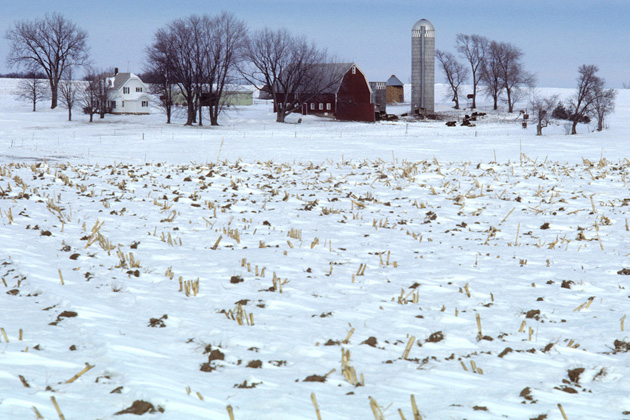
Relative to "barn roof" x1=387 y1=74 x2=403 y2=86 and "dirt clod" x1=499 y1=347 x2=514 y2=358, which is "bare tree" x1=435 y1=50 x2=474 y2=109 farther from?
"dirt clod" x1=499 y1=347 x2=514 y2=358

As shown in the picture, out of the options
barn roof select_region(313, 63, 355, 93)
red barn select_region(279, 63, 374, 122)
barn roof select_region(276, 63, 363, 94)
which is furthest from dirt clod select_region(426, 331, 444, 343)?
red barn select_region(279, 63, 374, 122)

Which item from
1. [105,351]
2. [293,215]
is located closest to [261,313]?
[105,351]

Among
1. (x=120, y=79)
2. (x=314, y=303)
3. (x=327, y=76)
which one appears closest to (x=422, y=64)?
(x=327, y=76)

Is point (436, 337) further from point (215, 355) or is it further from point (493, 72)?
point (493, 72)

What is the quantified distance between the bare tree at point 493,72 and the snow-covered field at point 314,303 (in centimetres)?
8689

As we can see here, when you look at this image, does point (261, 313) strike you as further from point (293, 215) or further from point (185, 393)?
point (293, 215)

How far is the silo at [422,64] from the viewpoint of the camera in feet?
270

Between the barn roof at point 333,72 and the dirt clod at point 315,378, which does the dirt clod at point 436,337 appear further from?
the barn roof at point 333,72

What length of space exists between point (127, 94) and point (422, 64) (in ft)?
125

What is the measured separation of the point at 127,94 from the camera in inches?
3059

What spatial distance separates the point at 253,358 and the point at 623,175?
12.6 meters

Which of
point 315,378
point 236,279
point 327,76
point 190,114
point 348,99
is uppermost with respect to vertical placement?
A: point 327,76

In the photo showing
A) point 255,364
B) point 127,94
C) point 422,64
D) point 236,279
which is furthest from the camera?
point 422,64

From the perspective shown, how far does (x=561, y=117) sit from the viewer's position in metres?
63.3
